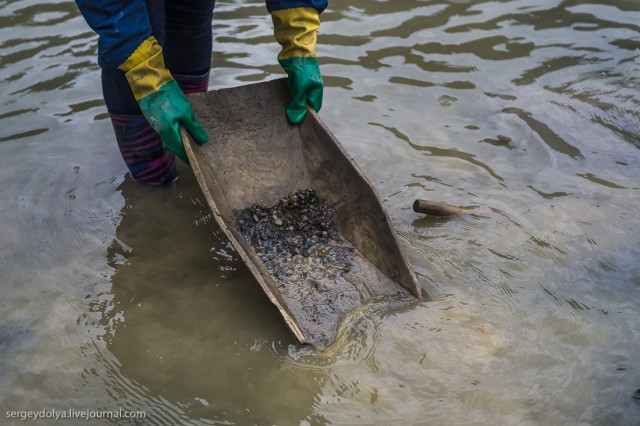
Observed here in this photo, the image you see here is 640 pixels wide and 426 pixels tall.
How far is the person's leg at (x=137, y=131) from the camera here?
3062 mm

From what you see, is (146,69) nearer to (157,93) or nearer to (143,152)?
(157,93)

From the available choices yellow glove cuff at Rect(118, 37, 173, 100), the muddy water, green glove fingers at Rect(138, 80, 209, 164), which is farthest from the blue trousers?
the muddy water

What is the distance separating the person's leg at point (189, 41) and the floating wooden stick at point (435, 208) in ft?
4.54

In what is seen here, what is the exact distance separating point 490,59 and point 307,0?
1964 mm

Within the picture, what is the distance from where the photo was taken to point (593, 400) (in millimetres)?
2357

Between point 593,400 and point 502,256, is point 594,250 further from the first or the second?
point 593,400

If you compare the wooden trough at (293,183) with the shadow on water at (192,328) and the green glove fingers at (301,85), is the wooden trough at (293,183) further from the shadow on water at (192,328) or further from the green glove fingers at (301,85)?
the shadow on water at (192,328)

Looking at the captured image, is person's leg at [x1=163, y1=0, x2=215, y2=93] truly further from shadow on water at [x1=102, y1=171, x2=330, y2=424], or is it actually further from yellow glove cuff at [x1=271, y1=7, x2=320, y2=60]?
shadow on water at [x1=102, y1=171, x2=330, y2=424]

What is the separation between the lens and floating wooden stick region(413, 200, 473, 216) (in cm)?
316

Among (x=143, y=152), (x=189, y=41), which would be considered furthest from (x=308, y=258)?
(x=189, y=41)

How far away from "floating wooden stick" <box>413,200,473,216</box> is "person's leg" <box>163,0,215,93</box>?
4.54 ft

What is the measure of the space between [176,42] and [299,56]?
0.69 metres

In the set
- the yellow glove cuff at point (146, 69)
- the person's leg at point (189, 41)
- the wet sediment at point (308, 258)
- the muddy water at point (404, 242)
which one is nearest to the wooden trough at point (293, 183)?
the wet sediment at point (308, 258)

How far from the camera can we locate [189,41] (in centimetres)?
345
